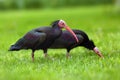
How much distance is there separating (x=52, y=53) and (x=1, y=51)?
1185 millimetres

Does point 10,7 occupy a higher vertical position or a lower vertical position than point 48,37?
lower

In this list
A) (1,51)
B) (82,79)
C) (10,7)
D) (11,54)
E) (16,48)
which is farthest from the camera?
(10,7)

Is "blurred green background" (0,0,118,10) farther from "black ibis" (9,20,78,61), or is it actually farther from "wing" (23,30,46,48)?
"wing" (23,30,46,48)

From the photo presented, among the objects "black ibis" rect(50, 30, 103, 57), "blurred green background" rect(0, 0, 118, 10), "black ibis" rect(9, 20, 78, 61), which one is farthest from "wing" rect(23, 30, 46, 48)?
"blurred green background" rect(0, 0, 118, 10)

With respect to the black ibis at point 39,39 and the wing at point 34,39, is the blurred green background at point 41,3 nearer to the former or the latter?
the black ibis at point 39,39

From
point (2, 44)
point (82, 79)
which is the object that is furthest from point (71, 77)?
point (2, 44)

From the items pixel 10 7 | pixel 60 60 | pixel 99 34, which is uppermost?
pixel 60 60

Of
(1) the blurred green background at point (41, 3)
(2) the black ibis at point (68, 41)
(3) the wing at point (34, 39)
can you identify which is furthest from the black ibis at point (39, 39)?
(1) the blurred green background at point (41, 3)

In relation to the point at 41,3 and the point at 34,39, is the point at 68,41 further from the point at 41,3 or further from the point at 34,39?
the point at 41,3

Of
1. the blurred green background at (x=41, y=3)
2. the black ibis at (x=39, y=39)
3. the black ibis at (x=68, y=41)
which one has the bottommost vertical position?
the blurred green background at (x=41, y=3)

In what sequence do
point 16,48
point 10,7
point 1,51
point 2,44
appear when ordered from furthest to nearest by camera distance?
point 10,7, point 2,44, point 1,51, point 16,48

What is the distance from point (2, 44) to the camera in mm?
13227

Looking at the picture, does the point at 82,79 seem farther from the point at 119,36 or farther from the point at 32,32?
the point at 119,36

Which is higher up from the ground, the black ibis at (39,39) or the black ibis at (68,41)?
the black ibis at (39,39)
